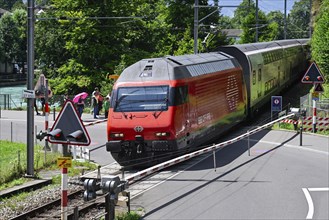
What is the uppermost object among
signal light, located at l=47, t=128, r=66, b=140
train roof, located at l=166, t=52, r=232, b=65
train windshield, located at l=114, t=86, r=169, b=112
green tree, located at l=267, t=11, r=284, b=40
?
green tree, located at l=267, t=11, r=284, b=40

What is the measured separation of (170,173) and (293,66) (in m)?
30.3

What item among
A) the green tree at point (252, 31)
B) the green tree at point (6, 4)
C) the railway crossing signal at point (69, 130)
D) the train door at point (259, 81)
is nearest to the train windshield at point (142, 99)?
the railway crossing signal at point (69, 130)

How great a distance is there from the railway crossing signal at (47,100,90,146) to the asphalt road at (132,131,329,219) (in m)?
3.46

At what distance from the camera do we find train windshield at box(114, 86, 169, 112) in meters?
18.3

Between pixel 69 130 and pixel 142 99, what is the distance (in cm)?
815

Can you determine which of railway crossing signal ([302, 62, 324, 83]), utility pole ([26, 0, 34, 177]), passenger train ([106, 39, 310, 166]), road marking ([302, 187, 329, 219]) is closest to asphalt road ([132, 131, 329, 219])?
road marking ([302, 187, 329, 219])

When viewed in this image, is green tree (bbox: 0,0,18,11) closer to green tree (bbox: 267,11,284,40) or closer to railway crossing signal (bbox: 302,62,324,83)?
green tree (bbox: 267,11,284,40)

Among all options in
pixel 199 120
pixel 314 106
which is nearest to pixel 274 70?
pixel 314 106

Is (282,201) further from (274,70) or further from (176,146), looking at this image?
(274,70)

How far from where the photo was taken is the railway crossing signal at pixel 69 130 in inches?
402

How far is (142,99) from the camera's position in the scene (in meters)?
18.5

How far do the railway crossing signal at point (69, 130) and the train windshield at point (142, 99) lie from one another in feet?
25.8

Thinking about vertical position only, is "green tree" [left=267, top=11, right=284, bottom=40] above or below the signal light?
above

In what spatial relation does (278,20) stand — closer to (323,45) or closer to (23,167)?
(323,45)
